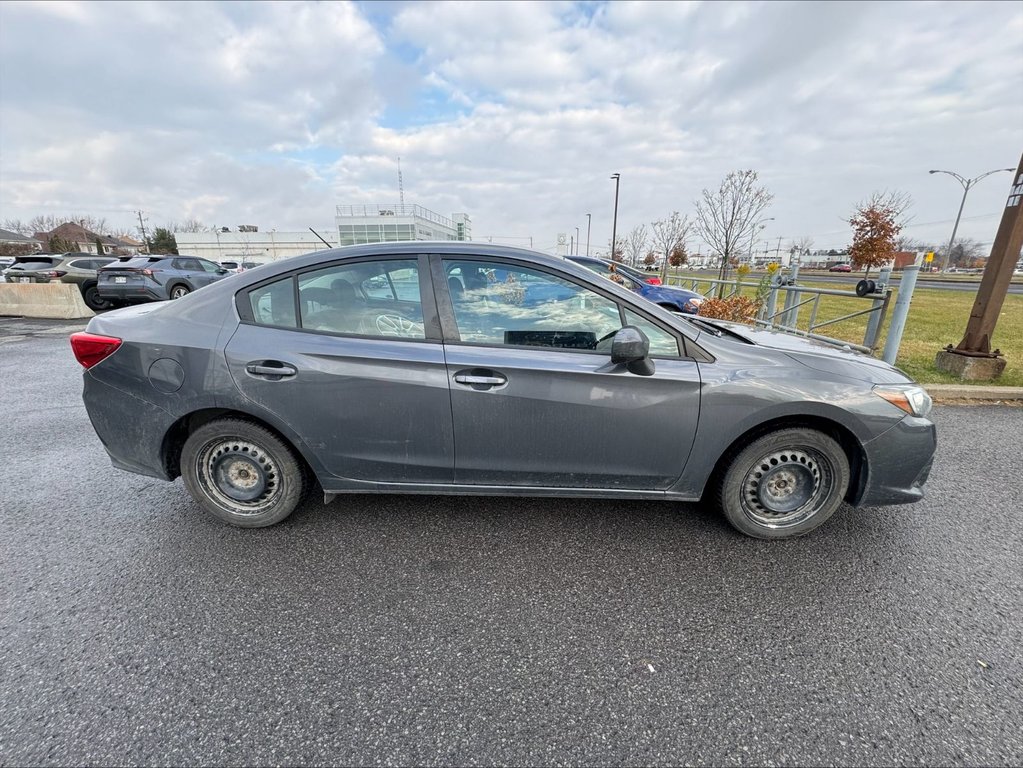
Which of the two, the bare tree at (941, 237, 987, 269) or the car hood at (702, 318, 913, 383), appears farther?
the bare tree at (941, 237, 987, 269)

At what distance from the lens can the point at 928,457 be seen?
250 cm

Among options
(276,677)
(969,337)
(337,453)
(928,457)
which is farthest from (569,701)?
(969,337)

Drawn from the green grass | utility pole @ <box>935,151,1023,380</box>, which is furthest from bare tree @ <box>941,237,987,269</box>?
utility pole @ <box>935,151,1023,380</box>

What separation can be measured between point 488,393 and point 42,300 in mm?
15113

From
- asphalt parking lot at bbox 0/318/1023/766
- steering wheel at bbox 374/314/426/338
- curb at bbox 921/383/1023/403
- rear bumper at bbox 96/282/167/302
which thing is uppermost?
steering wheel at bbox 374/314/426/338

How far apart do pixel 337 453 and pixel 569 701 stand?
5.41 ft

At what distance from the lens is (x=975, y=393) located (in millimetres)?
5180

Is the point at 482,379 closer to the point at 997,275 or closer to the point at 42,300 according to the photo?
the point at 997,275

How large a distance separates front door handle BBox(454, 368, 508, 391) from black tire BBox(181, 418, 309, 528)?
1.13 meters

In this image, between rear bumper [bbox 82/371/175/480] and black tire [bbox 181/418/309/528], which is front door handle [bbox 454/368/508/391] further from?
rear bumper [bbox 82/371/175/480]

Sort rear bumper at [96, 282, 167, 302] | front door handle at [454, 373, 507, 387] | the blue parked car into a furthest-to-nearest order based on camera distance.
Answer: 1. rear bumper at [96, 282, 167, 302]
2. the blue parked car
3. front door handle at [454, 373, 507, 387]

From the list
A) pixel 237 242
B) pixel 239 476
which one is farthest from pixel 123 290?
pixel 237 242

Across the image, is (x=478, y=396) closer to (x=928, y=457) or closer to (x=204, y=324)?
(x=204, y=324)

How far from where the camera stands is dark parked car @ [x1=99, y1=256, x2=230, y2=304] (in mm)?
11172
